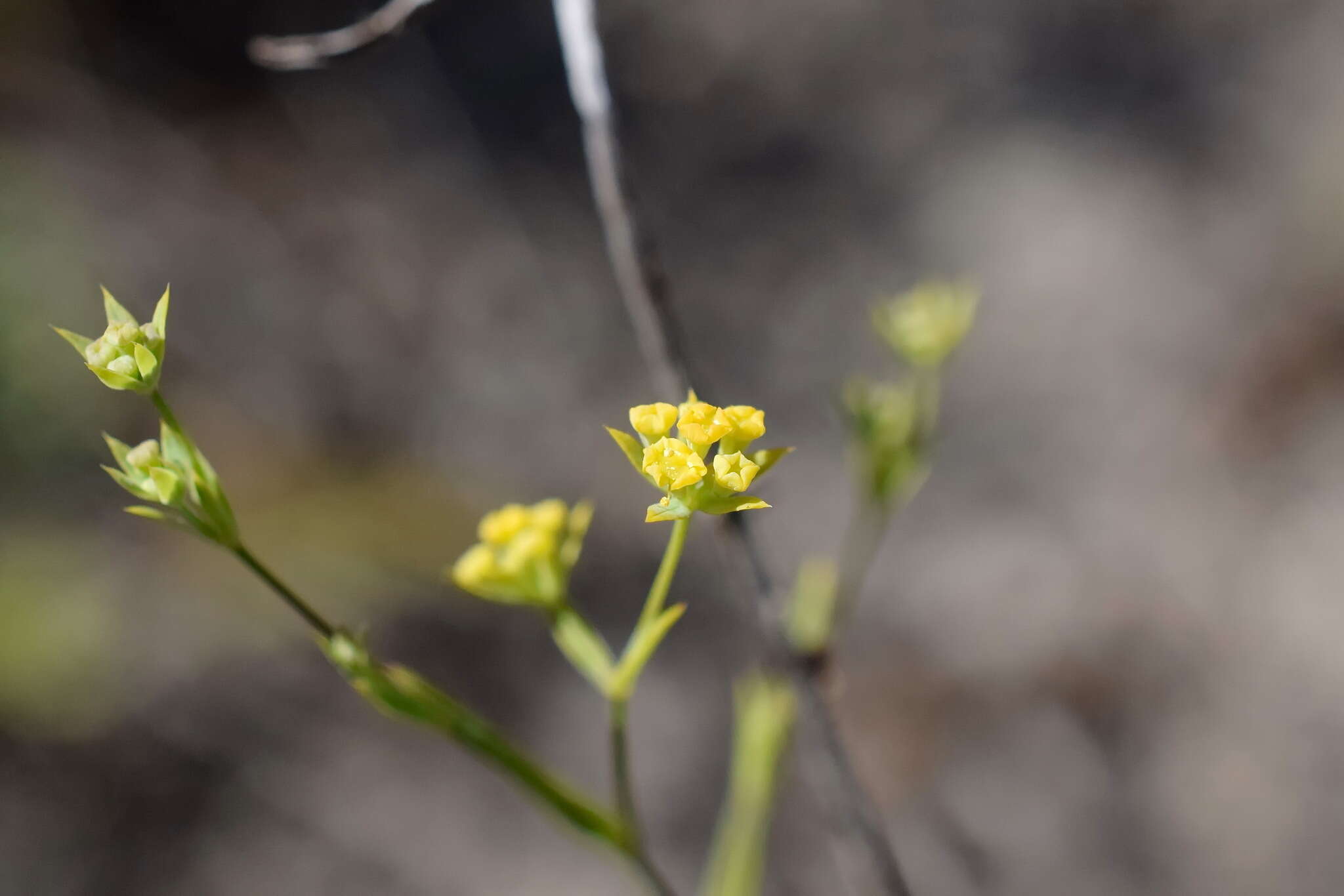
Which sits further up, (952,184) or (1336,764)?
(952,184)

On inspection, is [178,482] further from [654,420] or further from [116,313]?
[654,420]

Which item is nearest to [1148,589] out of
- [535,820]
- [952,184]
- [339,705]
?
→ [952,184]

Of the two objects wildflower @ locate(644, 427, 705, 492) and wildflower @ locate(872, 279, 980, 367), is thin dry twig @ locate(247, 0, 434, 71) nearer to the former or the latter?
wildflower @ locate(644, 427, 705, 492)

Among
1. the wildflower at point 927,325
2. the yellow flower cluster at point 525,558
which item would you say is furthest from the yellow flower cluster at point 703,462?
the wildflower at point 927,325

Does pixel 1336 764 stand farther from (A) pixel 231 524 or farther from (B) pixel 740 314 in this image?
(A) pixel 231 524

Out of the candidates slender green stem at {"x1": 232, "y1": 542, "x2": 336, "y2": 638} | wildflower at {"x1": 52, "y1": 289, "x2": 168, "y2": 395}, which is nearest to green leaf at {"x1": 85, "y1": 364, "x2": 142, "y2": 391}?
wildflower at {"x1": 52, "y1": 289, "x2": 168, "y2": 395}
